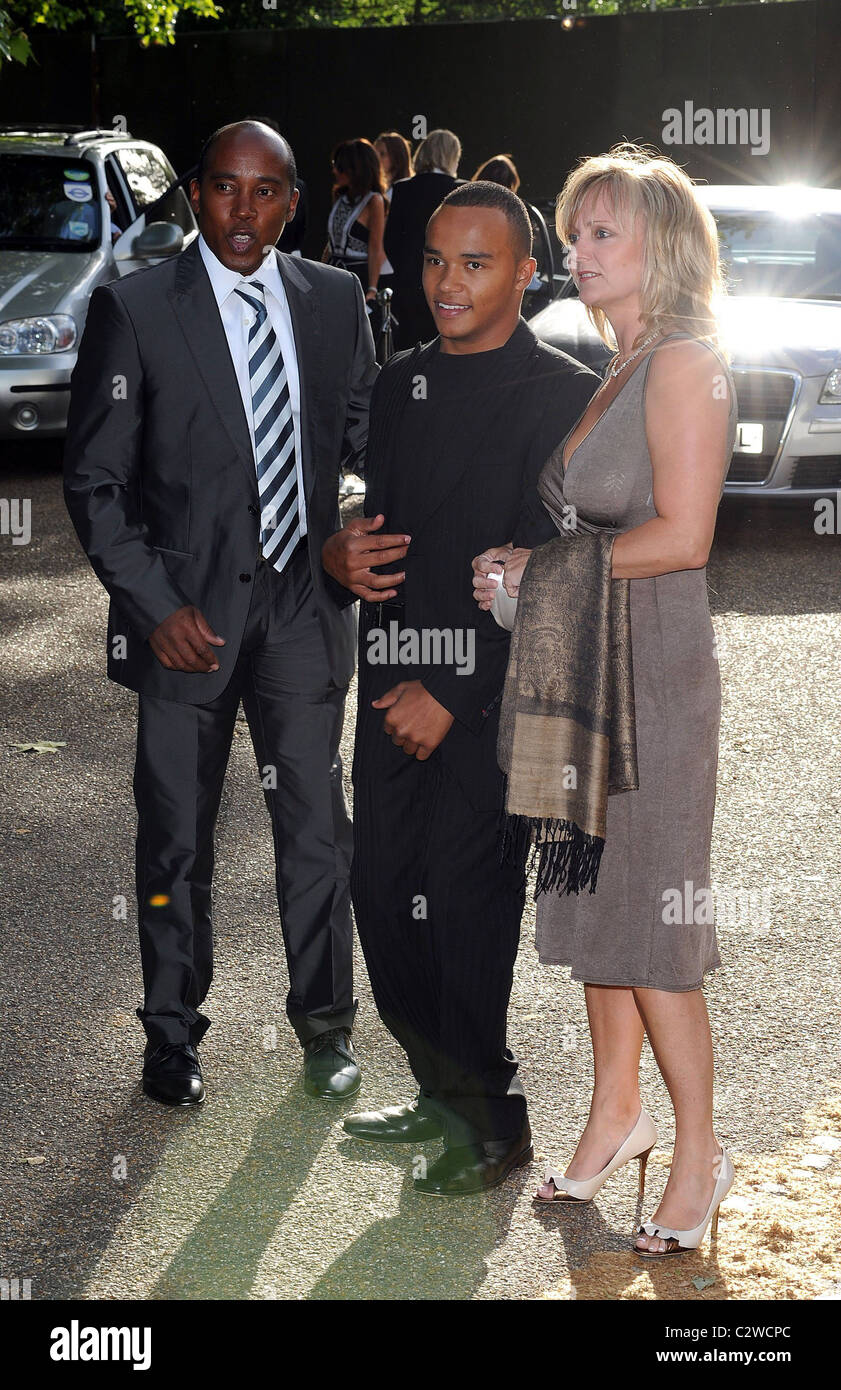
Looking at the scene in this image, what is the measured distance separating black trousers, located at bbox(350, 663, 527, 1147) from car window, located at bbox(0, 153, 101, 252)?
9.16m

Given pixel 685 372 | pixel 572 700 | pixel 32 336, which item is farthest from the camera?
pixel 32 336

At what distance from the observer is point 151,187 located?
13352mm

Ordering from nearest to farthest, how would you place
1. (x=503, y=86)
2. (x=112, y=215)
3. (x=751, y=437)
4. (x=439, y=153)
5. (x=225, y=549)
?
(x=225, y=549), (x=751, y=437), (x=439, y=153), (x=112, y=215), (x=503, y=86)

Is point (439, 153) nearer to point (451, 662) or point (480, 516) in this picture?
point (480, 516)

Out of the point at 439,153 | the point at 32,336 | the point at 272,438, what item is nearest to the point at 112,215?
the point at 32,336

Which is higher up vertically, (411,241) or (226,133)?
(226,133)

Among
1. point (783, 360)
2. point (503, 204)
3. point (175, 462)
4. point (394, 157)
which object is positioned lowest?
point (783, 360)

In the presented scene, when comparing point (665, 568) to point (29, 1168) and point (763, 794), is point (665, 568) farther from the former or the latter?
point (763, 794)

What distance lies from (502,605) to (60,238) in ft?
31.4

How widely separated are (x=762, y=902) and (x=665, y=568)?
2.42 meters

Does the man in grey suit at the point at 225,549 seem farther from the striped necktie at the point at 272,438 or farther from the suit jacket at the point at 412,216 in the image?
the suit jacket at the point at 412,216

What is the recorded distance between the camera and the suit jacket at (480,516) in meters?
3.53

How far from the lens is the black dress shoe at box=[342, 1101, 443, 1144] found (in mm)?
3893

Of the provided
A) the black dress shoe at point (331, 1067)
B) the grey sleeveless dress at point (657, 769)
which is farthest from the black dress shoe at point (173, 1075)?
the grey sleeveless dress at point (657, 769)
